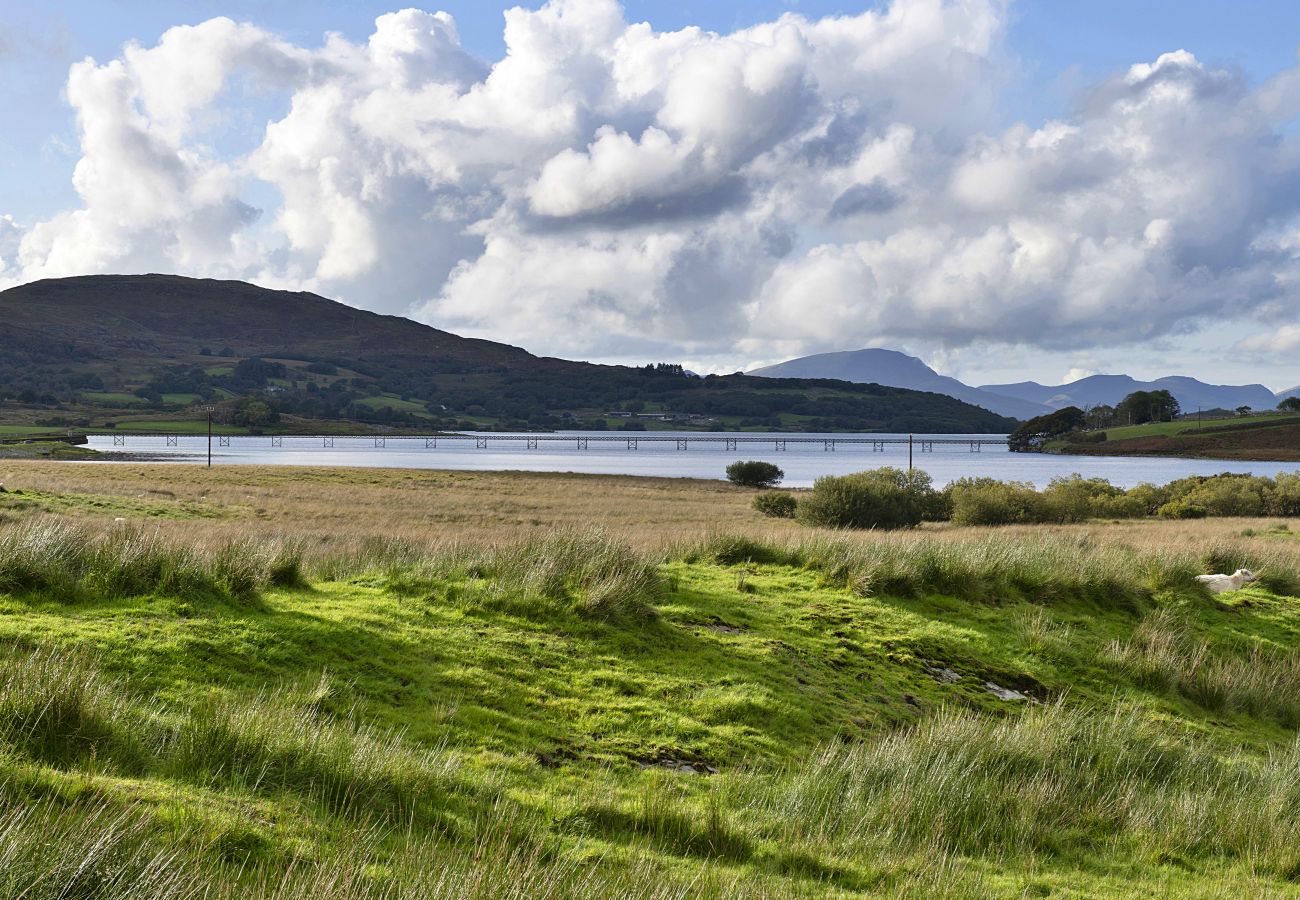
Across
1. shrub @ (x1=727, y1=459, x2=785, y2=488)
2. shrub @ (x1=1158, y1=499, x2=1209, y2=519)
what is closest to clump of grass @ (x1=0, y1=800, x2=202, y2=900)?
shrub @ (x1=1158, y1=499, x2=1209, y2=519)

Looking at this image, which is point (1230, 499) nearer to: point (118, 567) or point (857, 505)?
point (857, 505)

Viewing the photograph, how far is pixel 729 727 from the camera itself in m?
9.19

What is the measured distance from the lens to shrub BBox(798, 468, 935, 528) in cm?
4031

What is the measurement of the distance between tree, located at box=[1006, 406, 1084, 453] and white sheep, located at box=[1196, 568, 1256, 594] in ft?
614

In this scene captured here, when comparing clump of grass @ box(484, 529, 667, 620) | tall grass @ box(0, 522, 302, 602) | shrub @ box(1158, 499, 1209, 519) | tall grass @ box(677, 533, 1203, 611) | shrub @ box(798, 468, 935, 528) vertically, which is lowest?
shrub @ box(1158, 499, 1209, 519)

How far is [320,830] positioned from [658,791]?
8.46 ft

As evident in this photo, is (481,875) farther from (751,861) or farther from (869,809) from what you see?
(869,809)

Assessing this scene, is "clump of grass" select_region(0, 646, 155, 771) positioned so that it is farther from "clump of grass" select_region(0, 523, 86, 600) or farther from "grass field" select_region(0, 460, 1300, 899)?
"clump of grass" select_region(0, 523, 86, 600)

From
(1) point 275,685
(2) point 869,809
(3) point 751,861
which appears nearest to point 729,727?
(2) point 869,809

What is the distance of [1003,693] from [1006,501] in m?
35.6

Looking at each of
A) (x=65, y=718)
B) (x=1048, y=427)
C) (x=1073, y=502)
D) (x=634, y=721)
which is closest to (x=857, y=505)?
(x=1073, y=502)

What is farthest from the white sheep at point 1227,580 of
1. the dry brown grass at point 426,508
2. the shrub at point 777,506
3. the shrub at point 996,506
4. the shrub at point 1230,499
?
the shrub at point 1230,499

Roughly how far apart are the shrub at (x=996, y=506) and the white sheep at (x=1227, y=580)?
82.6 ft

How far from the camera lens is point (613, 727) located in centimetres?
890
